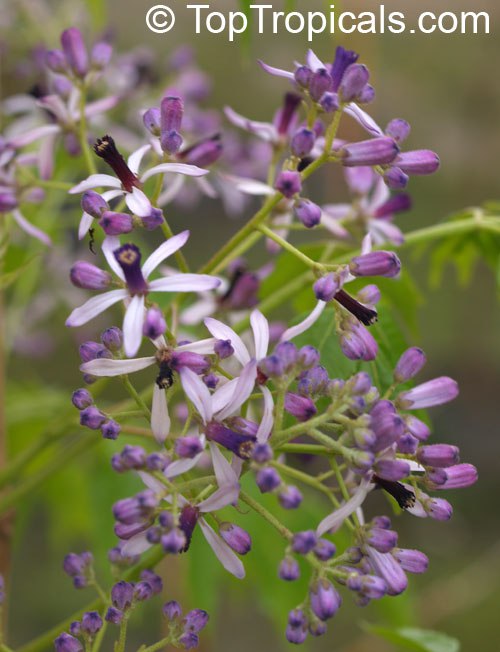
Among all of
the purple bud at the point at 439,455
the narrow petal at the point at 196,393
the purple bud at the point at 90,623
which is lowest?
the purple bud at the point at 90,623

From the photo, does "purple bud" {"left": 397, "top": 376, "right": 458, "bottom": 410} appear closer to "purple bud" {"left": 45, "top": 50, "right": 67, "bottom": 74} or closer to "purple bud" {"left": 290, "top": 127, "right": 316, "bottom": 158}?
"purple bud" {"left": 290, "top": 127, "right": 316, "bottom": 158}

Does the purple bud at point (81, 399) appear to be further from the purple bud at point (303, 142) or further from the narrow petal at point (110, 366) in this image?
the purple bud at point (303, 142)

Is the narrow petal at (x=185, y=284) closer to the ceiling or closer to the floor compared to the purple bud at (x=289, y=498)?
closer to the ceiling

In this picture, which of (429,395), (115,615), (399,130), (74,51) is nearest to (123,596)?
(115,615)

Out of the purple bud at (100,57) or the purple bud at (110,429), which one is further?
the purple bud at (100,57)

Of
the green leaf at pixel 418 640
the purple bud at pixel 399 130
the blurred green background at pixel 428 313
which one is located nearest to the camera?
the purple bud at pixel 399 130

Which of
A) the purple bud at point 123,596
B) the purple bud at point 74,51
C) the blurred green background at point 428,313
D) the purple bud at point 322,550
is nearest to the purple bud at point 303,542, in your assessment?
the purple bud at point 322,550

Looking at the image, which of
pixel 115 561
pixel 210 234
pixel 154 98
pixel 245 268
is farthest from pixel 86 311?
pixel 210 234

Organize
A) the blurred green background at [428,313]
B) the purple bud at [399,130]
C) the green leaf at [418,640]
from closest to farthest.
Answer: the purple bud at [399,130] → the green leaf at [418,640] → the blurred green background at [428,313]

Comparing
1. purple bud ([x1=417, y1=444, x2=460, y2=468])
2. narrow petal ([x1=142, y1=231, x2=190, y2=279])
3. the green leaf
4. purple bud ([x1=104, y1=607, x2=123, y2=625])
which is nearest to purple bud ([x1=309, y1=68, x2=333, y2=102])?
narrow petal ([x1=142, y1=231, x2=190, y2=279])
